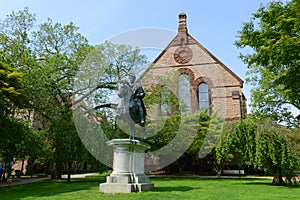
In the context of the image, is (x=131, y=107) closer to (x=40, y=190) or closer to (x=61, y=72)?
(x=40, y=190)

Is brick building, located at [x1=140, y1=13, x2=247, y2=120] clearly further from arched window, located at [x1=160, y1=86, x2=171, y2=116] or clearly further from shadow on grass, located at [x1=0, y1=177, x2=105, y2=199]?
shadow on grass, located at [x1=0, y1=177, x2=105, y2=199]

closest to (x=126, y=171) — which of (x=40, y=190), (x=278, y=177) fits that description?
(x=40, y=190)

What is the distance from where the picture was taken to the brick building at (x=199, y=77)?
2769cm

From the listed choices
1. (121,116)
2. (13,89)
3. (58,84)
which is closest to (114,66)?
(58,84)

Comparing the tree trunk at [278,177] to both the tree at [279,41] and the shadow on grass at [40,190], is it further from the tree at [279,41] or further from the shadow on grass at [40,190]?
the shadow on grass at [40,190]

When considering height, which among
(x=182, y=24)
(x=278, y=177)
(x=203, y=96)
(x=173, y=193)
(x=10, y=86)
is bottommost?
(x=173, y=193)

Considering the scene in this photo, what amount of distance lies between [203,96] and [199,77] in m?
2.04

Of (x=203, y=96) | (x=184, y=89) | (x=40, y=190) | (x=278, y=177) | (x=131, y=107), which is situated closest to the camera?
(x=131, y=107)

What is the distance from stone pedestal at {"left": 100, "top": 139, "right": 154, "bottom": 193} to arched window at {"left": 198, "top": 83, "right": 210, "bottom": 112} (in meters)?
20.0

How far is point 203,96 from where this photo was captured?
29234 millimetres

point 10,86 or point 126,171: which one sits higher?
point 10,86

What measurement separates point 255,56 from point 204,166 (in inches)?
645

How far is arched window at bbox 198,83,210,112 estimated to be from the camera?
29.0m

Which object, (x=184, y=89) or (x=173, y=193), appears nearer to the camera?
(x=173, y=193)
